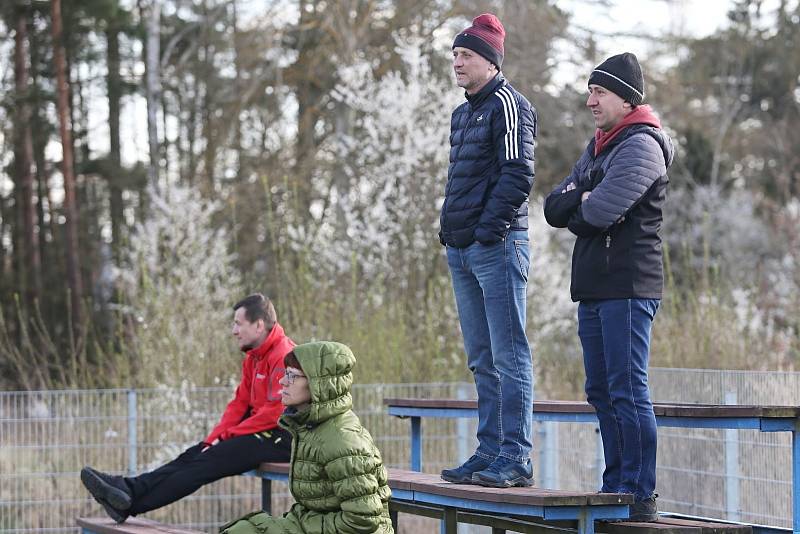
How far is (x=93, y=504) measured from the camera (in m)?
9.20

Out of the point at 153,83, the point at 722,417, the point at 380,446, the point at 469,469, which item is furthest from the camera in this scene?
the point at 153,83

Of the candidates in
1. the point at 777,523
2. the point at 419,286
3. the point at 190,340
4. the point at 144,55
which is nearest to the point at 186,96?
the point at 144,55

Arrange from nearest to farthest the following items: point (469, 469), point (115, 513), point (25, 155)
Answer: point (469, 469)
point (115, 513)
point (25, 155)

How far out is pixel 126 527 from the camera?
6707 millimetres

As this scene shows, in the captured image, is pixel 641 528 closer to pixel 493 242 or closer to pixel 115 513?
pixel 493 242

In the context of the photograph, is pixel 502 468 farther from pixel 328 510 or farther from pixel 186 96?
pixel 186 96

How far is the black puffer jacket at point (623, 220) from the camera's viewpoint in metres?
4.66

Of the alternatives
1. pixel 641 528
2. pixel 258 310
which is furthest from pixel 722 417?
pixel 258 310

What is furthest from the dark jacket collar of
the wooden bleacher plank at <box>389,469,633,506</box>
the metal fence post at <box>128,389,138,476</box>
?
the metal fence post at <box>128,389,138,476</box>

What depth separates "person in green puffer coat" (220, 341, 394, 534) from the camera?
4.70 metres

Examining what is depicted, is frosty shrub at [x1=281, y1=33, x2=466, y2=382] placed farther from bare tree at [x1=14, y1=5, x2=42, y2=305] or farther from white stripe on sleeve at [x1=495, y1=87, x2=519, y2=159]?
bare tree at [x1=14, y1=5, x2=42, y2=305]

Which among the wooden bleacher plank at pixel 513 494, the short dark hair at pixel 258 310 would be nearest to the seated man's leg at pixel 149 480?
the short dark hair at pixel 258 310

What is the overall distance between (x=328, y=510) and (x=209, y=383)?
582cm

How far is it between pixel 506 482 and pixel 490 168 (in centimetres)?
118
